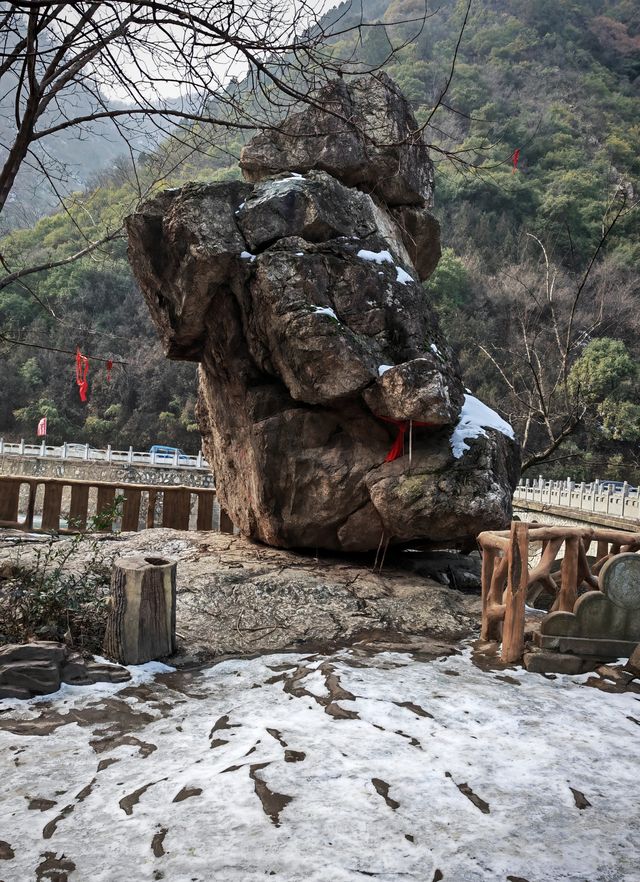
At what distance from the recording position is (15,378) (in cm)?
3578

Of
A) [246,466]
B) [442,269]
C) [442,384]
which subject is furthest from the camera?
[442,269]

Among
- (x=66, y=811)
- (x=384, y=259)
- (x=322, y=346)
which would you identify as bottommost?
(x=66, y=811)

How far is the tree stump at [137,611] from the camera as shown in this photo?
4.34 meters

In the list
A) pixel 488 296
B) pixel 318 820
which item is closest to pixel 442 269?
pixel 488 296

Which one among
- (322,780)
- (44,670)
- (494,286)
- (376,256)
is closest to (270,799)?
(322,780)

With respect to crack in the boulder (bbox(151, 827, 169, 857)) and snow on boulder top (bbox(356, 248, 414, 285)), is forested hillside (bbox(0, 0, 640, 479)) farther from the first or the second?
crack in the boulder (bbox(151, 827, 169, 857))

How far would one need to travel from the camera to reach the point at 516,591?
4.61m

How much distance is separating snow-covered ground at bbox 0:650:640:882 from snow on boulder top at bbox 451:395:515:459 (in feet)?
10.5

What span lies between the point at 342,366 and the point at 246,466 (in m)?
2.16

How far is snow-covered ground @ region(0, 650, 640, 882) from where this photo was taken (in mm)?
2197

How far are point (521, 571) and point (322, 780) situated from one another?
2407mm

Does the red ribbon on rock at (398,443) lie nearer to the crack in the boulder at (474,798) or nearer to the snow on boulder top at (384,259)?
the snow on boulder top at (384,259)

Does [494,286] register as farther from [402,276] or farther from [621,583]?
[621,583]

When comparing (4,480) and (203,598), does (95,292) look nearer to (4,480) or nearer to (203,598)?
(4,480)
